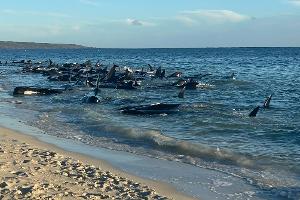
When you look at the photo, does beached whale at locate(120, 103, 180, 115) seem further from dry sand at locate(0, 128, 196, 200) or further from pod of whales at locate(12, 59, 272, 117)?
dry sand at locate(0, 128, 196, 200)

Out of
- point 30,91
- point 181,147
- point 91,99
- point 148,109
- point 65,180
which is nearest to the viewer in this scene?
point 65,180

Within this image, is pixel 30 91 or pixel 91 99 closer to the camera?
pixel 91 99

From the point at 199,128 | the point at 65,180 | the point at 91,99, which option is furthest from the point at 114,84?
the point at 65,180

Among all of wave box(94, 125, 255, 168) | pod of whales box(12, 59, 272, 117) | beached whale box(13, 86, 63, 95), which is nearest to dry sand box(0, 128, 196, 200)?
wave box(94, 125, 255, 168)

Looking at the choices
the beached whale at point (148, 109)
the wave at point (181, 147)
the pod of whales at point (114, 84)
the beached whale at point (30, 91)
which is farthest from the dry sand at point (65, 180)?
the beached whale at point (30, 91)

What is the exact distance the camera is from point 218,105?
84.4ft

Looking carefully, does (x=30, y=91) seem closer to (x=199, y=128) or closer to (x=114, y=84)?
(x=114, y=84)

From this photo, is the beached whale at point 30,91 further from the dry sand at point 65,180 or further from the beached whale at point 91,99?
the dry sand at point 65,180

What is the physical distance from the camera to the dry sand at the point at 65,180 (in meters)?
9.18

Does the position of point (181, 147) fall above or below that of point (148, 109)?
above

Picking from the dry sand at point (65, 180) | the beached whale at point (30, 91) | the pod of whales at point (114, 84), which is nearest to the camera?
the dry sand at point (65, 180)

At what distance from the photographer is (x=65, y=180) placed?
33.2ft

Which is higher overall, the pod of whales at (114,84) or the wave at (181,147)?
the wave at (181,147)

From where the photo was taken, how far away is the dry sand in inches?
361
